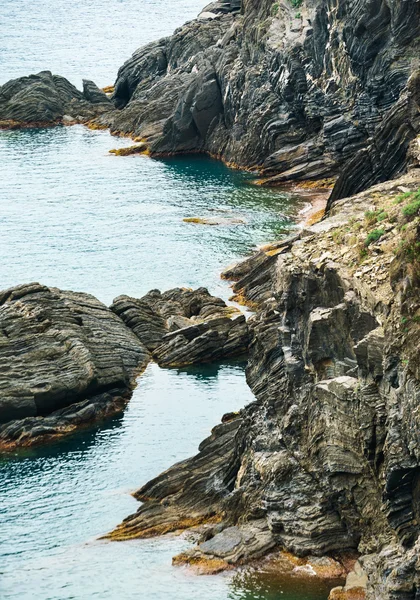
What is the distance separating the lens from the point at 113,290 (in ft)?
276

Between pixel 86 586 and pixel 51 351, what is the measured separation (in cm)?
2310

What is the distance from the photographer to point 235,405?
6362cm

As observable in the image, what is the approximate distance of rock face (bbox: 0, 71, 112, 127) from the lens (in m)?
156

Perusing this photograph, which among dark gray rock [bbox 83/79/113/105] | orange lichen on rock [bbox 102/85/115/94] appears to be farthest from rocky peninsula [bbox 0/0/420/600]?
orange lichen on rock [bbox 102/85/115/94]

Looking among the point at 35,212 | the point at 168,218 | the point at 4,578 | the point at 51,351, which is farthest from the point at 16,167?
the point at 4,578

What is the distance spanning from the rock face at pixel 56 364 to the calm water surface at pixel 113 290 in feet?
4.50

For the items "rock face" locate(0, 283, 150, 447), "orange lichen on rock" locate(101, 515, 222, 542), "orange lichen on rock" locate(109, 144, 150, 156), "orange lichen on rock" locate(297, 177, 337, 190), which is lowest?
"orange lichen on rock" locate(101, 515, 222, 542)

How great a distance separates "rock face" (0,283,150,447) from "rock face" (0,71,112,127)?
291 feet

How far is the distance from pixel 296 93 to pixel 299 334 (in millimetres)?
72666

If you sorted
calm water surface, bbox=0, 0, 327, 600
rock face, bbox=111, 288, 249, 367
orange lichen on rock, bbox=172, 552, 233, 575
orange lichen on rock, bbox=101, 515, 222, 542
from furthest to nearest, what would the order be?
rock face, bbox=111, 288, 249, 367
orange lichen on rock, bbox=101, 515, 222, 542
calm water surface, bbox=0, 0, 327, 600
orange lichen on rock, bbox=172, 552, 233, 575

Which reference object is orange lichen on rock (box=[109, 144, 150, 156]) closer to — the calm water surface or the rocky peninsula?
the calm water surface

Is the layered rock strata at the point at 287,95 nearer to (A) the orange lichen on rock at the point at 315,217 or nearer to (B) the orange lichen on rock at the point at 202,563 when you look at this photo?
(A) the orange lichen on rock at the point at 315,217

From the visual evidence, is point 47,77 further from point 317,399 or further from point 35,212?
point 317,399

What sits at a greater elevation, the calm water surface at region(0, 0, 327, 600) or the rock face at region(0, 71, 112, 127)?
the rock face at region(0, 71, 112, 127)
